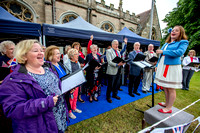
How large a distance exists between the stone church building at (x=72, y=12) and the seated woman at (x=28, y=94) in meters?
9.32

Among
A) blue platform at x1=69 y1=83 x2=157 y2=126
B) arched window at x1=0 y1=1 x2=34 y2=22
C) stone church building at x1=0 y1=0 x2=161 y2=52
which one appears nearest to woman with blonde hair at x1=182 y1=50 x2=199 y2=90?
blue platform at x1=69 y1=83 x2=157 y2=126

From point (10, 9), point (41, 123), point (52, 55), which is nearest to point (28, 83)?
point (41, 123)

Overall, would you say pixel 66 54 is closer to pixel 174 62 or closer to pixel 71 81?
pixel 71 81

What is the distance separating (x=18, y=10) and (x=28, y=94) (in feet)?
34.6

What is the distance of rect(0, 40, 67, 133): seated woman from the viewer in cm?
88

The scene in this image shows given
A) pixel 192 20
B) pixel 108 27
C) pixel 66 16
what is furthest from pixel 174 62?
pixel 192 20

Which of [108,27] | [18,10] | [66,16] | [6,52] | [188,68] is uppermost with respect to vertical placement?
[108,27]

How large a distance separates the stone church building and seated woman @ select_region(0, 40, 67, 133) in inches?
367

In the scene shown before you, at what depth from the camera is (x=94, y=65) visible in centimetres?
301

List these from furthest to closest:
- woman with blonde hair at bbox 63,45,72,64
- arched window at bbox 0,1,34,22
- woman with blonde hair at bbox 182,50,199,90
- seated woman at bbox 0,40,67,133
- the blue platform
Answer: arched window at bbox 0,1,34,22
woman with blonde hair at bbox 182,50,199,90
woman with blonde hair at bbox 63,45,72,64
the blue platform
seated woman at bbox 0,40,67,133

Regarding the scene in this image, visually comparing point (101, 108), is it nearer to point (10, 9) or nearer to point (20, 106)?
point (20, 106)

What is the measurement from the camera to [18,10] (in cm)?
771

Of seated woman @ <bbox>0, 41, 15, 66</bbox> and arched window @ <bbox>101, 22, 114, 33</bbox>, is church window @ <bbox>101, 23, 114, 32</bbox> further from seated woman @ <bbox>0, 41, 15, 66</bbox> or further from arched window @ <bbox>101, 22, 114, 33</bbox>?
seated woman @ <bbox>0, 41, 15, 66</bbox>

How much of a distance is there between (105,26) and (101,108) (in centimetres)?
1235
